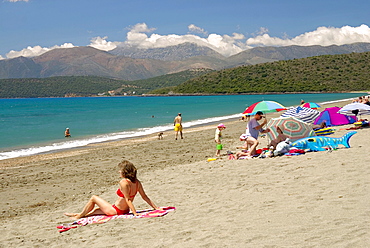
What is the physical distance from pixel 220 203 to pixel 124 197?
1.58 meters

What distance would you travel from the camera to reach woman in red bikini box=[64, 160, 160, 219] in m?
6.40

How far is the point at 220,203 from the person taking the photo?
267 inches

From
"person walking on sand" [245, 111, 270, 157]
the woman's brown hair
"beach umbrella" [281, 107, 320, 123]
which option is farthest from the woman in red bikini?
"beach umbrella" [281, 107, 320, 123]

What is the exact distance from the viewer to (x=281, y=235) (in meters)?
4.70

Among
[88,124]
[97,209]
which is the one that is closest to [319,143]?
[97,209]

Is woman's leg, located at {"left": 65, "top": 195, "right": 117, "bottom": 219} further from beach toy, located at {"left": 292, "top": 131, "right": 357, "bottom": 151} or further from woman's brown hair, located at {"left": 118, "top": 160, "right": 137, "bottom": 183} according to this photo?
beach toy, located at {"left": 292, "top": 131, "right": 357, "bottom": 151}

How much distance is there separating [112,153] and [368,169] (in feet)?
35.8

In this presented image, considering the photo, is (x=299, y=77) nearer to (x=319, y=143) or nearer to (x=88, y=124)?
(x=88, y=124)

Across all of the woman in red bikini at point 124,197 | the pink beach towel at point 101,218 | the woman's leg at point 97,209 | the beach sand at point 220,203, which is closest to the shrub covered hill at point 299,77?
the beach sand at point 220,203

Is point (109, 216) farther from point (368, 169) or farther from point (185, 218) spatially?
point (368, 169)

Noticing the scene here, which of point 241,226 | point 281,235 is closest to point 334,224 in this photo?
point 281,235

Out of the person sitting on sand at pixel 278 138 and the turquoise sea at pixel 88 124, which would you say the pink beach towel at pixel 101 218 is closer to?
the person sitting on sand at pixel 278 138

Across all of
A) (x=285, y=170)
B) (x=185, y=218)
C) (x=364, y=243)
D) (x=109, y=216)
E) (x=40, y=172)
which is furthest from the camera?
(x=40, y=172)

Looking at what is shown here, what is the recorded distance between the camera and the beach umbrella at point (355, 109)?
16.5m
